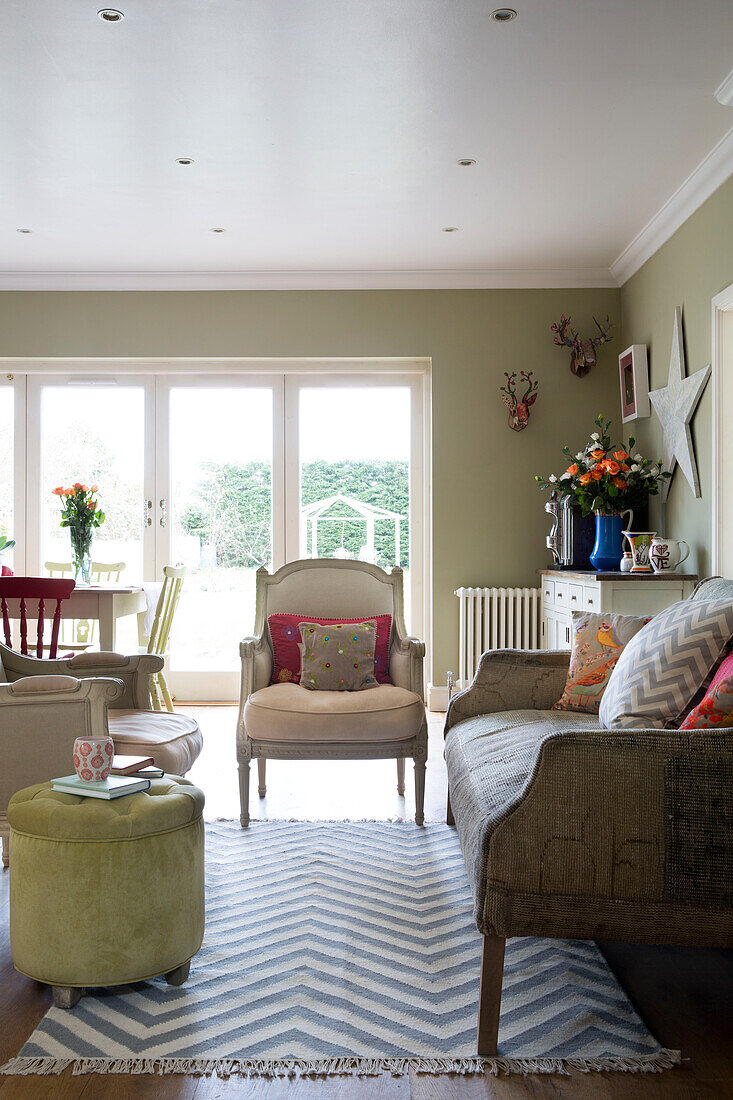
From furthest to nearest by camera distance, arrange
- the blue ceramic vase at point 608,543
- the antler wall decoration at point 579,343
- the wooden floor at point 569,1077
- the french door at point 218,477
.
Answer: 1. the french door at point 218,477
2. the antler wall decoration at point 579,343
3. the blue ceramic vase at point 608,543
4. the wooden floor at point 569,1077

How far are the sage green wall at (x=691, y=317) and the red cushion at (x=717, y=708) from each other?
2.07 metres

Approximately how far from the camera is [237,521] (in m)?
5.58

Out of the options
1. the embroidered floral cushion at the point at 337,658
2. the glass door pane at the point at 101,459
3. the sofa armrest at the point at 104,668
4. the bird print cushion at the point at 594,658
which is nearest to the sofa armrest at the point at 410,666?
the embroidered floral cushion at the point at 337,658

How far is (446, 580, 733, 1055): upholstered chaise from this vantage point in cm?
166

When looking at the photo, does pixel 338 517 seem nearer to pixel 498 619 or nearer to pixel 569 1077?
pixel 498 619

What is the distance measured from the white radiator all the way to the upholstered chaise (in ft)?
Answer: 11.6

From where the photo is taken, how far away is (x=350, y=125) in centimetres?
330

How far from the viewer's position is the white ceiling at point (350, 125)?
105 inches

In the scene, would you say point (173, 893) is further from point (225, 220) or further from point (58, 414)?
point (58, 414)

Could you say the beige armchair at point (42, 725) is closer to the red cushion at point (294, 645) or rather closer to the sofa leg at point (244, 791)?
the sofa leg at point (244, 791)

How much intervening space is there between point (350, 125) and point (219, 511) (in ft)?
Result: 9.20

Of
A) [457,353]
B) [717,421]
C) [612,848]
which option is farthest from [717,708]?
[457,353]

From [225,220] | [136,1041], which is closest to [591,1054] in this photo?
[136,1041]

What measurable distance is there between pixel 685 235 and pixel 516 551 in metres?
2.03
